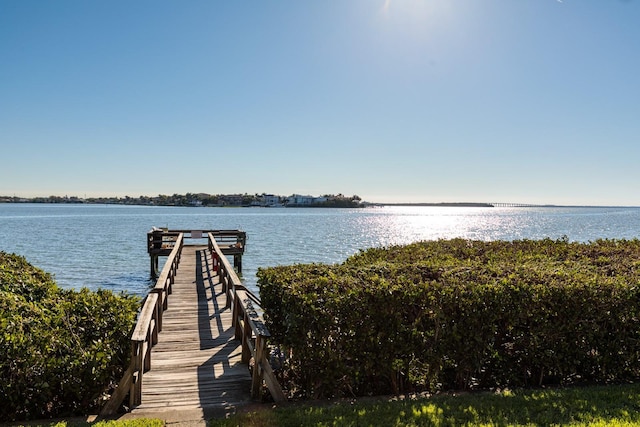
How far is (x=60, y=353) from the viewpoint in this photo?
4543 mm

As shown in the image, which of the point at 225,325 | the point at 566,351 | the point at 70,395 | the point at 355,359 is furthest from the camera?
the point at 225,325

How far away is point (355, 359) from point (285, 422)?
3.74ft

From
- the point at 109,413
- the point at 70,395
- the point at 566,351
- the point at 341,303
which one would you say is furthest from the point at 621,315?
the point at 70,395

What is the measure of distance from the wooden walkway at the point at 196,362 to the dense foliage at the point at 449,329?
97 centimetres

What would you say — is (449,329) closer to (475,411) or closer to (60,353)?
(475,411)

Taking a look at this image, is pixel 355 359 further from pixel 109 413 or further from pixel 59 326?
pixel 59 326

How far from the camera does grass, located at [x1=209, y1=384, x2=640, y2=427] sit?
432cm

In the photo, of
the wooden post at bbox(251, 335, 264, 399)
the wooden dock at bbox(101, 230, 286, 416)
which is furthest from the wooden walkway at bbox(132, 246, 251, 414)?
the wooden post at bbox(251, 335, 264, 399)

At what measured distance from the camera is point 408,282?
208 inches

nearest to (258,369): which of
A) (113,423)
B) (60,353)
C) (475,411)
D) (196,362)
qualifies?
(113,423)

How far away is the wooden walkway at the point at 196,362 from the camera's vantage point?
17.1 feet

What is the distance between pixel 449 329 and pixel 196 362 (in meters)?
3.92

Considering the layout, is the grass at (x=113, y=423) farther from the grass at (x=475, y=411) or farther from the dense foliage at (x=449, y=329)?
the dense foliage at (x=449, y=329)

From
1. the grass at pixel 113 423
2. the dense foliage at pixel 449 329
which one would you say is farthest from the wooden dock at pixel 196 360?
the dense foliage at pixel 449 329
